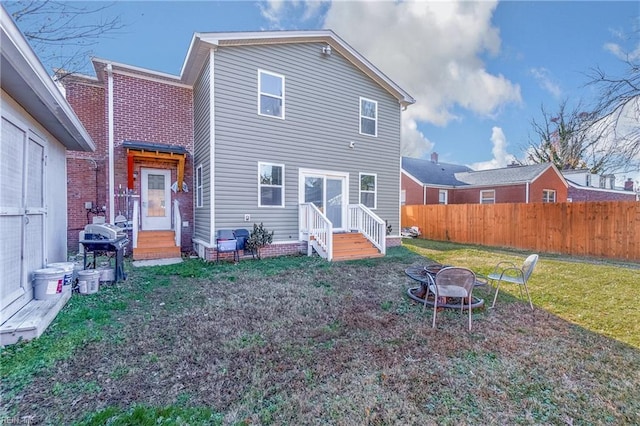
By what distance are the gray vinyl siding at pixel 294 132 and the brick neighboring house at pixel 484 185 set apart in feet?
31.7

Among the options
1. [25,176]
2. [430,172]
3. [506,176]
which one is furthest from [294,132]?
[506,176]

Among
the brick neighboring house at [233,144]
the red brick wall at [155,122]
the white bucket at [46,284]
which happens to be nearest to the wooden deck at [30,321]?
the white bucket at [46,284]

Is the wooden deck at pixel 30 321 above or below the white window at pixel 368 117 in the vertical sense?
below

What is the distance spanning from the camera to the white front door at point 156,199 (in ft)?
32.1

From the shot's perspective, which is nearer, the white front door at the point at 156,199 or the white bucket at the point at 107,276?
the white bucket at the point at 107,276

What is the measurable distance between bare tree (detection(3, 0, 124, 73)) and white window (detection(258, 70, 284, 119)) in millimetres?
3729

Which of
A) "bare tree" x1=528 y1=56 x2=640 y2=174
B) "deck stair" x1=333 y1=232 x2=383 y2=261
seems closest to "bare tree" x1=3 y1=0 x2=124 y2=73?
"deck stair" x1=333 y1=232 x2=383 y2=261

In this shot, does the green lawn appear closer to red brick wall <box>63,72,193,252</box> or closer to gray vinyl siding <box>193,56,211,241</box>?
gray vinyl siding <box>193,56,211,241</box>

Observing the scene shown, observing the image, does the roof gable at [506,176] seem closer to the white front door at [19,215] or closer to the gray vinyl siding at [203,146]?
the gray vinyl siding at [203,146]

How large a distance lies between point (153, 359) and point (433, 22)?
12.3m

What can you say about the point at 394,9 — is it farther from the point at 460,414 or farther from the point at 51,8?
the point at 460,414

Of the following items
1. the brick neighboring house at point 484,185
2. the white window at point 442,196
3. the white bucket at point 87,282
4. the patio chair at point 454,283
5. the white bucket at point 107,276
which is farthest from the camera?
the white window at point 442,196

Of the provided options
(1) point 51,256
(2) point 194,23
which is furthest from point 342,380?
(2) point 194,23

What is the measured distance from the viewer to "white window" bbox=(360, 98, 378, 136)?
1119 centimetres
